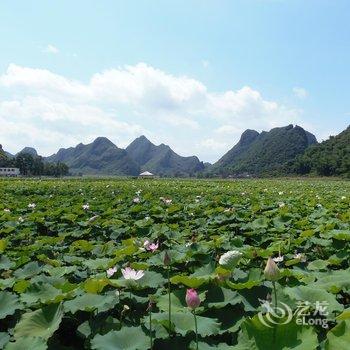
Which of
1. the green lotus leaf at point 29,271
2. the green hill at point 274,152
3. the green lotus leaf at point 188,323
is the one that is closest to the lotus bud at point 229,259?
the green lotus leaf at point 188,323

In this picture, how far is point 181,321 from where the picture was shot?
182 centimetres

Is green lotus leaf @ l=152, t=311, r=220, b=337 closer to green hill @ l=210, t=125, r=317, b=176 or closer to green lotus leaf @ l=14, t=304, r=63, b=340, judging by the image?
green lotus leaf @ l=14, t=304, r=63, b=340

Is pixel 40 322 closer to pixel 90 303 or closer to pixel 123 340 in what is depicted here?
pixel 90 303

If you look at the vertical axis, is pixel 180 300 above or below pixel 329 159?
below

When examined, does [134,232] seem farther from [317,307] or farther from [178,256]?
[317,307]

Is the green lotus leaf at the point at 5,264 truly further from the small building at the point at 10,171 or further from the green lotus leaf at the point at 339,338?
the small building at the point at 10,171

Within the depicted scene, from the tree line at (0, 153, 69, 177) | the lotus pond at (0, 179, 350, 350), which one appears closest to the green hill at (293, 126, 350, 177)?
the tree line at (0, 153, 69, 177)

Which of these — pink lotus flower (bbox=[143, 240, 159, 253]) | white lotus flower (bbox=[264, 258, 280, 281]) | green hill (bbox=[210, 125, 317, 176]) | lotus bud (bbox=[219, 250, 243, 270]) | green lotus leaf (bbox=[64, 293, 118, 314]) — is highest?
green hill (bbox=[210, 125, 317, 176])

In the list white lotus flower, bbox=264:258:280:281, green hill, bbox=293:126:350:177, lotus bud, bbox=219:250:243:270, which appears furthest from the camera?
green hill, bbox=293:126:350:177

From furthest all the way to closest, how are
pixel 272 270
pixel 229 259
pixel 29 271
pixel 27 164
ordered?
pixel 27 164
pixel 29 271
pixel 229 259
pixel 272 270

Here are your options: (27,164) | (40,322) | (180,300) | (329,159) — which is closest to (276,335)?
(180,300)

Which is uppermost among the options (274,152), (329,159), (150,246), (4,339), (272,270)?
(274,152)

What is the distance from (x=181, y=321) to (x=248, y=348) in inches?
17.2

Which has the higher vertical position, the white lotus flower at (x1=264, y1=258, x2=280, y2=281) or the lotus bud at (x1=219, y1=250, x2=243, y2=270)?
the white lotus flower at (x1=264, y1=258, x2=280, y2=281)
